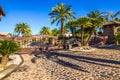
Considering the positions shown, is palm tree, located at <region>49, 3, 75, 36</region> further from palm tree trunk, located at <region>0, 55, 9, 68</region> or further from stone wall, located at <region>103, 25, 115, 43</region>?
palm tree trunk, located at <region>0, 55, 9, 68</region>

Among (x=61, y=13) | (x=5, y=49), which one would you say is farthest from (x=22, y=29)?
(x=5, y=49)

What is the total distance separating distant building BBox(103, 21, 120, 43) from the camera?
52.1 metres

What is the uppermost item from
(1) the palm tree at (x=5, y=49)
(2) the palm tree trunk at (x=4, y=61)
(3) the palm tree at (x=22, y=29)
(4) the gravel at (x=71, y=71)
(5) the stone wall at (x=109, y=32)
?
(3) the palm tree at (x=22, y=29)

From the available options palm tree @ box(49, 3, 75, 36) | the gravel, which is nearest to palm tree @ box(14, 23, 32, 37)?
palm tree @ box(49, 3, 75, 36)

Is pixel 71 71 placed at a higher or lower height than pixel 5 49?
lower

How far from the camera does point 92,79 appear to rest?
12.1m

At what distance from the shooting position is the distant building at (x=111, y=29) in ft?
171

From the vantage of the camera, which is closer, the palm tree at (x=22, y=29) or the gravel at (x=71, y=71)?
the gravel at (x=71, y=71)

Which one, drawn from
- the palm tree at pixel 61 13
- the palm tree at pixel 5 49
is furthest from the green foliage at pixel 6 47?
the palm tree at pixel 61 13

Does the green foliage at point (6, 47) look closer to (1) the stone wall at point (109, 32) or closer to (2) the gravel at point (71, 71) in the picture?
(2) the gravel at point (71, 71)

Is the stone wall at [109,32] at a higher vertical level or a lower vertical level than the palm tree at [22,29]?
lower

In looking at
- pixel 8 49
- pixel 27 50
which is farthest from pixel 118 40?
pixel 8 49

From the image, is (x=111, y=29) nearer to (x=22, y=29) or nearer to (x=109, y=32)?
(x=109, y=32)

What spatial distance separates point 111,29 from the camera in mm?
53875
